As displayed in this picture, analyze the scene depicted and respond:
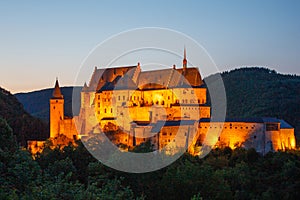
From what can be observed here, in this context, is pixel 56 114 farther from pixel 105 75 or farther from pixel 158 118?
pixel 158 118

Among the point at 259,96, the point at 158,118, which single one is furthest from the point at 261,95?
the point at 158,118

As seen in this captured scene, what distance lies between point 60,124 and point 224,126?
1731 centimetres

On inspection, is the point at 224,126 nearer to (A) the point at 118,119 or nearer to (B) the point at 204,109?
(B) the point at 204,109

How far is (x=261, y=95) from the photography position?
261ft

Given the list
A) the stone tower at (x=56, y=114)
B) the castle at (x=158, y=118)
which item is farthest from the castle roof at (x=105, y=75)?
the stone tower at (x=56, y=114)

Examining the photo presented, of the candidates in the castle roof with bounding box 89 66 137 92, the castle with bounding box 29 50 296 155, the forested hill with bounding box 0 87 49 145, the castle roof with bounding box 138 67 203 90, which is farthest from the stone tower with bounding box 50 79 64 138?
the castle roof with bounding box 138 67 203 90

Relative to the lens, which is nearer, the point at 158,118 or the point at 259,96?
the point at 158,118

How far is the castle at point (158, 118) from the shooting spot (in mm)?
39094

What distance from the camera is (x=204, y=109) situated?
44.3m

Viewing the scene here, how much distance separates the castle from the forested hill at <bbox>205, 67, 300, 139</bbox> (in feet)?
56.6

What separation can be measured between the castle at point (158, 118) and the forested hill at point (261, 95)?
17.2 meters

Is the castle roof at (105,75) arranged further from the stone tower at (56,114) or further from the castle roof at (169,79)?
the stone tower at (56,114)

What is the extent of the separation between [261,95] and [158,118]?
39.9m

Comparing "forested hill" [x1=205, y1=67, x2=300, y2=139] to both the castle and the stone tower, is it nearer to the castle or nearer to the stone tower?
the castle
